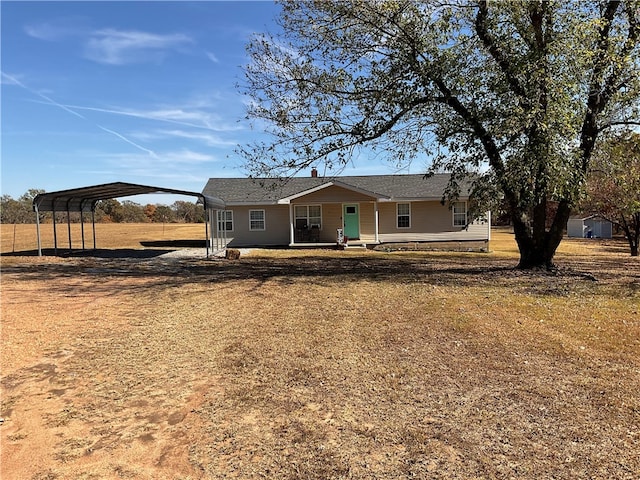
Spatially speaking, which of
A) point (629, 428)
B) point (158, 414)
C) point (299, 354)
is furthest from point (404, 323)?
point (158, 414)

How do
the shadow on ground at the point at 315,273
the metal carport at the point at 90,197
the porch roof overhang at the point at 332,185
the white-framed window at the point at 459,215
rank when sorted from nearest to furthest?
1. the shadow on ground at the point at 315,273
2. the metal carport at the point at 90,197
3. the porch roof overhang at the point at 332,185
4. the white-framed window at the point at 459,215

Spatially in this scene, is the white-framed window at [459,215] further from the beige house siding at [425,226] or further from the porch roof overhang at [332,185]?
the porch roof overhang at [332,185]

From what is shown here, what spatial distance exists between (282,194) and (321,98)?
12.9 m

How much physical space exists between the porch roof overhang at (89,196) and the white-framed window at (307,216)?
4761 millimetres

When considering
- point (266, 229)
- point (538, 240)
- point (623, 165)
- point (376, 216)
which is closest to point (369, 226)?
point (376, 216)

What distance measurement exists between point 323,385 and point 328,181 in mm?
Result: 18413

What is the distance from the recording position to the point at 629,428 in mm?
3498

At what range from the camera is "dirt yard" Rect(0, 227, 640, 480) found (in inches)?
125

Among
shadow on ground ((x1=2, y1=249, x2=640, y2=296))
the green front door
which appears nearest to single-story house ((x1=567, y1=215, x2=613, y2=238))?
the green front door

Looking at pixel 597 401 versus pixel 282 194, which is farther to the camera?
pixel 282 194

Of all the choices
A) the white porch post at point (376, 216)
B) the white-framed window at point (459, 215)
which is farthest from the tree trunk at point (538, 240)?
the white-framed window at point (459, 215)

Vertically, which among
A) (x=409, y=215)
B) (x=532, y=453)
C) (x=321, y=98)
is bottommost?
(x=532, y=453)

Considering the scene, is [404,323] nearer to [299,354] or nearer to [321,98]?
[299,354]

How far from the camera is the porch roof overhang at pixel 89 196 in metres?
17.0
